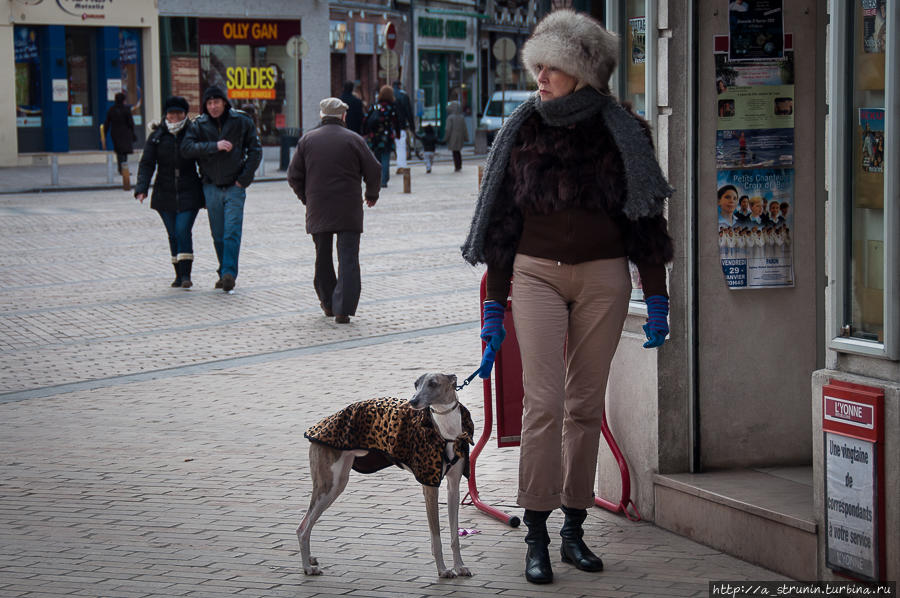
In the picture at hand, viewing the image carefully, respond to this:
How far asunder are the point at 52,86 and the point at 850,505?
1337 inches

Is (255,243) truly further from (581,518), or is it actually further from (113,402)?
(581,518)

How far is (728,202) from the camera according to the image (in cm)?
552

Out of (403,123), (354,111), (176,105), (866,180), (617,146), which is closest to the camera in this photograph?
(866,180)

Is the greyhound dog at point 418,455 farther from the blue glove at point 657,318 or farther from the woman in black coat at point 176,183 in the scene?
the woman in black coat at point 176,183

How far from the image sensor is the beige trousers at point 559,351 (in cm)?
486

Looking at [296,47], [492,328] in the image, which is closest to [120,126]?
[296,47]

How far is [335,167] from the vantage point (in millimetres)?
11492

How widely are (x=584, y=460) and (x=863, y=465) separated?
1.08 m

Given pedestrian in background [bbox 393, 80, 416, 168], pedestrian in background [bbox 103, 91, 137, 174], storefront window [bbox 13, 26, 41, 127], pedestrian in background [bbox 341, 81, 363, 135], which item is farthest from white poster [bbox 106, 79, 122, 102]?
pedestrian in background [bbox 341, 81, 363, 135]

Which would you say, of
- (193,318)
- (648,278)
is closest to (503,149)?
(648,278)

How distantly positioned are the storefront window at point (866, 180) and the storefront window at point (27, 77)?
33.5 m

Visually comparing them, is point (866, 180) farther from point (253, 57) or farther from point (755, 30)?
point (253, 57)

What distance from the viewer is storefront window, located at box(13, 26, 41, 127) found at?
35.3 metres

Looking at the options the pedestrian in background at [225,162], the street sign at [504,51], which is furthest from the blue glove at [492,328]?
the street sign at [504,51]
